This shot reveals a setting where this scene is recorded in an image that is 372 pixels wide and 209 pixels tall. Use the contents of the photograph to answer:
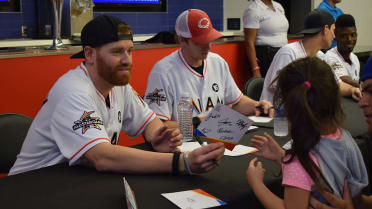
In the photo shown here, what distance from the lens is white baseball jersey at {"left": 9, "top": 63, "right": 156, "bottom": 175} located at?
72.2 inches

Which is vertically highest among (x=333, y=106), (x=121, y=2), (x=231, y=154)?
(x=121, y=2)

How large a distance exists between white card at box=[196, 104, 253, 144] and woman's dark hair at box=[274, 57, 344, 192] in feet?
0.82

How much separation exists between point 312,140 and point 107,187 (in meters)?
0.70

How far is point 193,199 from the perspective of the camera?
1.49m

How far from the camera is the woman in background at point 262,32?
4930 millimetres

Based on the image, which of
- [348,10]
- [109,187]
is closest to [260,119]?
[109,187]

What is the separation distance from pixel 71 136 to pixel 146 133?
54cm

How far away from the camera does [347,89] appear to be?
3621 mm

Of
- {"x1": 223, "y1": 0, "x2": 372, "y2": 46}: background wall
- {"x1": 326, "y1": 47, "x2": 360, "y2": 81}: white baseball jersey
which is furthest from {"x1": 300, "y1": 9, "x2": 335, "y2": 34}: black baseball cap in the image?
{"x1": 223, "y1": 0, "x2": 372, "y2": 46}: background wall

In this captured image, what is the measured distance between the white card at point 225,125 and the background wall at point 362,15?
7009 mm

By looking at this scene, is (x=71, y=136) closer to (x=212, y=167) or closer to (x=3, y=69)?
(x=212, y=167)

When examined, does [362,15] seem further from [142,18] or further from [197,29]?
[197,29]

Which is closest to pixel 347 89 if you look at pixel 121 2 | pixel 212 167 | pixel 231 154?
pixel 231 154

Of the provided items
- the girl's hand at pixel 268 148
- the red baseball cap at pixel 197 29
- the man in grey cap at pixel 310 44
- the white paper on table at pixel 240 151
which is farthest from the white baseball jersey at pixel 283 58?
the girl's hand at pixel 268 148
